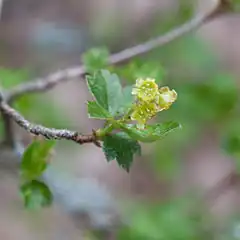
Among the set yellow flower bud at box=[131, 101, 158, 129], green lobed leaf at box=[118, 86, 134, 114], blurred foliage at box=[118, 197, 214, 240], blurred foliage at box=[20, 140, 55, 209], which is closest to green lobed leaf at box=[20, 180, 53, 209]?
blurred foliage at box=[20, 140, 55, 209]

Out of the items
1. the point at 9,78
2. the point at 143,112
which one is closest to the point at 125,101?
the point at 143,112

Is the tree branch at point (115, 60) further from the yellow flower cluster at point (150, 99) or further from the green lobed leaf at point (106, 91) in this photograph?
the yellow flower cluster at point (150, 99)

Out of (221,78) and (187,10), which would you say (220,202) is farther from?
(187,10)

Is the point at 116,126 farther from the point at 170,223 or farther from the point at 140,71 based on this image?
the point at 170,223

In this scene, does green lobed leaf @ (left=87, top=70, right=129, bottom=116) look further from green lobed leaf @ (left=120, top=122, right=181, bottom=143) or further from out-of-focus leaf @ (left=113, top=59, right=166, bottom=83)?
out-of-focus leaf @ (left=113, top=59, right=166, bottom=83)

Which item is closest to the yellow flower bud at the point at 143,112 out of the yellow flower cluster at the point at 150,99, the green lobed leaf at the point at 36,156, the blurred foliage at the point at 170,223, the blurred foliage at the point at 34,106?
the yellow flower cluster at the point at 150,99
